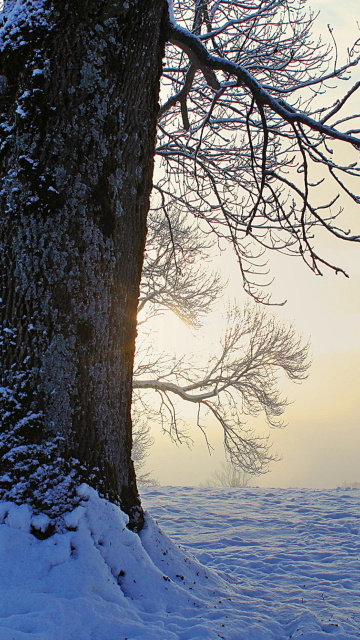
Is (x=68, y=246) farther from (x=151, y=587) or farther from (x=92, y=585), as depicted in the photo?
(x=151, y=587)

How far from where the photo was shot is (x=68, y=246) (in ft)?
7.18

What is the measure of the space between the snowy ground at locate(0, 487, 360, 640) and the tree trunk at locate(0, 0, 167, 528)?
6.4 inches

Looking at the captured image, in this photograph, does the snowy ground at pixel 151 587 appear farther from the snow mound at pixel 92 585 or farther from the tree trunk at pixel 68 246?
the tree trunk at pixel 68 246

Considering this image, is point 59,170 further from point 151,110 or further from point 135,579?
point 135,579

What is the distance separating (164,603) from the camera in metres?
2.04

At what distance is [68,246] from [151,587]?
159 centimetres

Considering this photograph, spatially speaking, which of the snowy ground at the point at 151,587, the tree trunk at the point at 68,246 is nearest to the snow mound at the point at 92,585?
the snowy ground at the point at 151,587

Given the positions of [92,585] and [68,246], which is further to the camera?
[68,246]

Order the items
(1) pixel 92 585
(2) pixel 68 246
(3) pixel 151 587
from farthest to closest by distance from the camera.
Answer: (2) pixel 68 246
(3) pixel 151 587
(1) pixel 92 585

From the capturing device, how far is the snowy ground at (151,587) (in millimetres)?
1702

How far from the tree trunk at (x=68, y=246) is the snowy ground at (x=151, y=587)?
162mm

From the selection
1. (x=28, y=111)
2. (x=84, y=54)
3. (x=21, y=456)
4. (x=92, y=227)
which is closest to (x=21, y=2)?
(x=84, y=54)

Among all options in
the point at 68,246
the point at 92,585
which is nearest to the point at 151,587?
the point at 92,585

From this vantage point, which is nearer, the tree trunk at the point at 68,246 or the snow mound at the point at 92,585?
the snow mound at the point at 92,585
